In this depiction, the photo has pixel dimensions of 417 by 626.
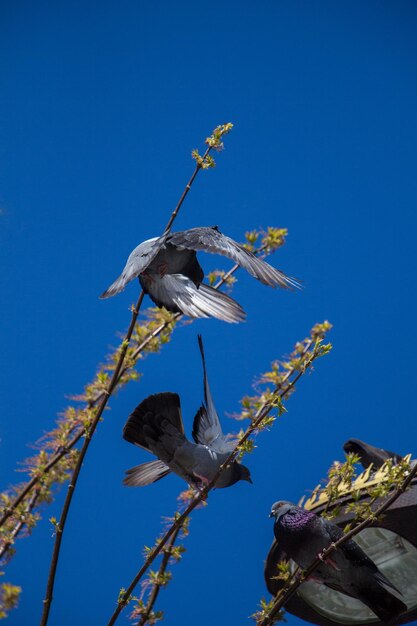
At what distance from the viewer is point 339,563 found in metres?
1.57

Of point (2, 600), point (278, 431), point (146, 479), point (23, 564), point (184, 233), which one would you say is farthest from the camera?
point (278, 431)

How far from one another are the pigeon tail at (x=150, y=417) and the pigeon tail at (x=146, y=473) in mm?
112

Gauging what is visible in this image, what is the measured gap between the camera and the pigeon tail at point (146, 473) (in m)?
1.70

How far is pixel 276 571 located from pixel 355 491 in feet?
1.27

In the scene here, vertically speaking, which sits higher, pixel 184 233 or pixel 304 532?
pixel 184 233

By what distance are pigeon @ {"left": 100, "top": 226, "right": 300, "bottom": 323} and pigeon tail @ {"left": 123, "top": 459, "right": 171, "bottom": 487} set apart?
51 cm

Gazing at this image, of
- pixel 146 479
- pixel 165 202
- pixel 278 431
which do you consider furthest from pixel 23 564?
pixel 146 479

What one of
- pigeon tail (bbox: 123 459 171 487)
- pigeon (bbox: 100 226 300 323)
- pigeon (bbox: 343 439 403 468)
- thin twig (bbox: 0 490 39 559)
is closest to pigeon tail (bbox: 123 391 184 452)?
pigeon tail (bbox: 123 459 171 487)

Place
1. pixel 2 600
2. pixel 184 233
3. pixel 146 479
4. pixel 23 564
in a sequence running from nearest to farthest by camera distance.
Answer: pixel 2 600 → pixel 184 233 → pixel 146 479 → pixel 23 564

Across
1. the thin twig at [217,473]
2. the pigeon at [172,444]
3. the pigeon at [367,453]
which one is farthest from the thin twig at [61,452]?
the pigeon at [367,453]

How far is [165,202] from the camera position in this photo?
3764mm

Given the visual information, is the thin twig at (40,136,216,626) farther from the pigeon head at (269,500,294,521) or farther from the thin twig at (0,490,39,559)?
the pigeon head at (269,500,294,521)

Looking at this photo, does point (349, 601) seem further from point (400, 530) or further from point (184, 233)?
point (184, 233)

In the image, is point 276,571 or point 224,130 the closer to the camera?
point 224,130
